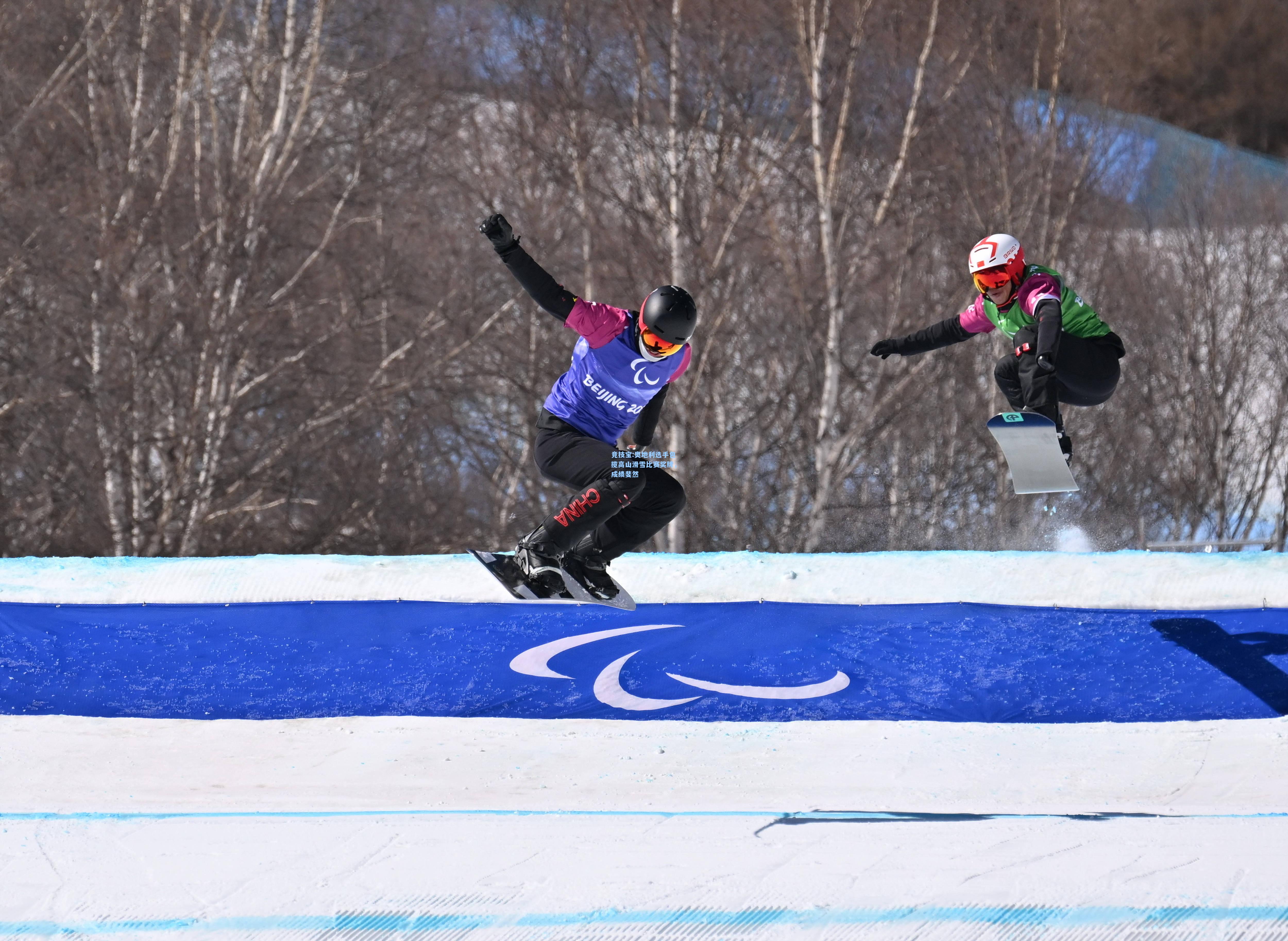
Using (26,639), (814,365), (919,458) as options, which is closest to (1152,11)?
(919,458)

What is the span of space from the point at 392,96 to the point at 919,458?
1084cm

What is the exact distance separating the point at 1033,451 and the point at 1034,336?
2.02 feet

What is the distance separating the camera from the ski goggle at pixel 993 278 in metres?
6.16

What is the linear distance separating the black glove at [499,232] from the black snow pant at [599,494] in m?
1.18

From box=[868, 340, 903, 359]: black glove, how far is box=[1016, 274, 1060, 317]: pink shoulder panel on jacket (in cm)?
66

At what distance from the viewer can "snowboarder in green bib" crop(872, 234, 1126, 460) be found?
6.08 meters

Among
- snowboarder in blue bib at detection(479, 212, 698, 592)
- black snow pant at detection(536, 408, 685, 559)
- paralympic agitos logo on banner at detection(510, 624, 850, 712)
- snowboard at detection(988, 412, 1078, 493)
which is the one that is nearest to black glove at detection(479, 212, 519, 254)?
snowboarder in blue bib at detection(479, 212, 698, 592)

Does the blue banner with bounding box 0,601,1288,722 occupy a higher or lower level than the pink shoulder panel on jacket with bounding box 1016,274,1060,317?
lower

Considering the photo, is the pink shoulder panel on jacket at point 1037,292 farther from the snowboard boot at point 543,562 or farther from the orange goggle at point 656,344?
the snowboard boot at point 543,562

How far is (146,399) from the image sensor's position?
15.3 m

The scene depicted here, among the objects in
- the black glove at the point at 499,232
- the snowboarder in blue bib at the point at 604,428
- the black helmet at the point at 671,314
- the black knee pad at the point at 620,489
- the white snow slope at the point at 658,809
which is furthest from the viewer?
the black knee pad at the point at 620,489

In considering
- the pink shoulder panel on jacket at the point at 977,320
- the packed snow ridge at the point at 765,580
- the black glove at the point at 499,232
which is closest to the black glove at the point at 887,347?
the pink shoulder panel on jacket at the point at 977,320

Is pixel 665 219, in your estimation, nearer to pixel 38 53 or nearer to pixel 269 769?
pixel 38 53

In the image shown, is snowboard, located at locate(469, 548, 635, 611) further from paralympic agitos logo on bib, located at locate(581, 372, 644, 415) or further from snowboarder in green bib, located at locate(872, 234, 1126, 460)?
snowboarder in green bib, located at locate(872, 234, 1126, 460)
